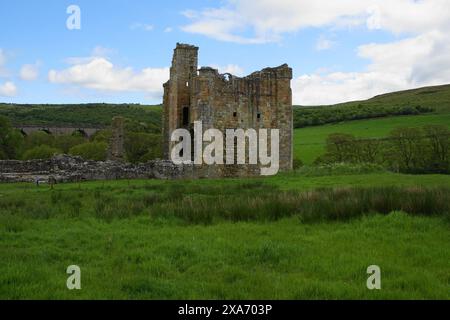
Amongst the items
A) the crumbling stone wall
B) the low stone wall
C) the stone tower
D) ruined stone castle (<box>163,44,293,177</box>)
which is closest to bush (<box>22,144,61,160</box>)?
the crumbling stone wall

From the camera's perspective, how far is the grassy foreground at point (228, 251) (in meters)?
5.90

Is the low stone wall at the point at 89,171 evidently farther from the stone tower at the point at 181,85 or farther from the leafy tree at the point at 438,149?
the leafy tree at the point at 438,149

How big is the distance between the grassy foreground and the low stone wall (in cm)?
1111

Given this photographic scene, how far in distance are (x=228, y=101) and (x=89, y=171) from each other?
28.4 ft

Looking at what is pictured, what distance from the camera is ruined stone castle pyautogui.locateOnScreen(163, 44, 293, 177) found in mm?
26891

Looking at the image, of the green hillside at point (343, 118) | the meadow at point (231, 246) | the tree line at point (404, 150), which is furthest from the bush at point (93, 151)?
the meadow at point (231, 246)

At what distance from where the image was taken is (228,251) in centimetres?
778

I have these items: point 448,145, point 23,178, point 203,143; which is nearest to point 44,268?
point 23,178

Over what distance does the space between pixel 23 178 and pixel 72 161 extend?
4231mm

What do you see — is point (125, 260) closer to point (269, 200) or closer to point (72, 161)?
point (269, 200)

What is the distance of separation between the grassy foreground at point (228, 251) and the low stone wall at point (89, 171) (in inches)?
438

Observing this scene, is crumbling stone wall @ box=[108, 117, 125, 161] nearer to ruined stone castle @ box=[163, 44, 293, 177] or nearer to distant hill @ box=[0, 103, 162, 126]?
ruined stone castle @ box=[163, 44, 293, 177]

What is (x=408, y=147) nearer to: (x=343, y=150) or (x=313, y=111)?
(x=343, y=150)
